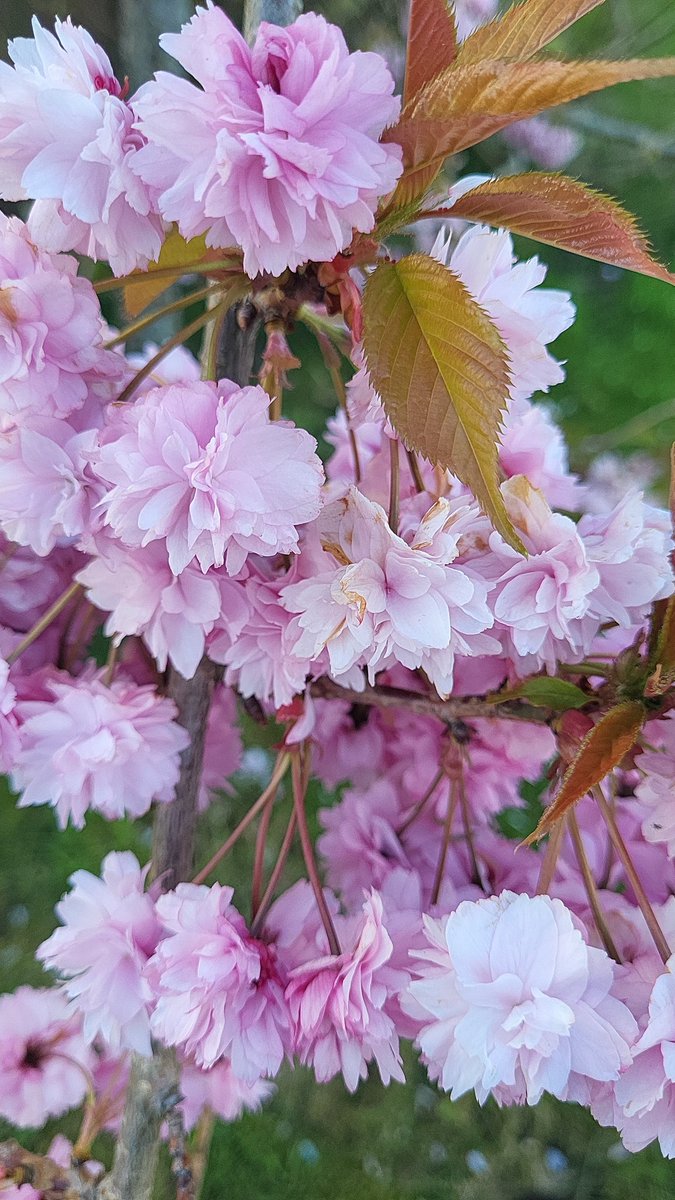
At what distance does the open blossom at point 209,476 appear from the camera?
1.00 ft

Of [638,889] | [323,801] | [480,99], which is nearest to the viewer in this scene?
[480,99]

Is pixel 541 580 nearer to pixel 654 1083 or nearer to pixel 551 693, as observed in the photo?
pixel 551 693

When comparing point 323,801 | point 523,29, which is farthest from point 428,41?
point 323,801

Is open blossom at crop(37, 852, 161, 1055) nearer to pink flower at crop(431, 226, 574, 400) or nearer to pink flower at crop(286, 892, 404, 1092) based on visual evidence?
pink flower at crop(286, 892, 404, 1092)

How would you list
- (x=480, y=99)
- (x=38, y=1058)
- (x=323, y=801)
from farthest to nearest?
1. (x=323, y=801)
2. (x=38, y=1058)
3. (x=480, y=99)

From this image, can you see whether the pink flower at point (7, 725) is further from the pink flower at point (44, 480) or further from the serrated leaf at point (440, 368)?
the serrated leaf at point (440, 368)

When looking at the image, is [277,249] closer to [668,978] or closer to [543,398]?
[668,978]

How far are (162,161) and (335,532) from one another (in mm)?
150

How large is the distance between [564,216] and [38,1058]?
1.85 ft

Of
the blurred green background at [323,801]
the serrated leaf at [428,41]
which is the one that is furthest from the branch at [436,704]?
the blurred green background at [323,801]

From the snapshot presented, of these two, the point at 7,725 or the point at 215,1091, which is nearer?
the point at 7,725

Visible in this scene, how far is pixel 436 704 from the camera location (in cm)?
41

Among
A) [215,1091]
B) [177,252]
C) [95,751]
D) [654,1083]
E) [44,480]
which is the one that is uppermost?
[177,252]

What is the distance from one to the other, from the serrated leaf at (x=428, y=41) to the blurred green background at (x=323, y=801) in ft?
1.38
